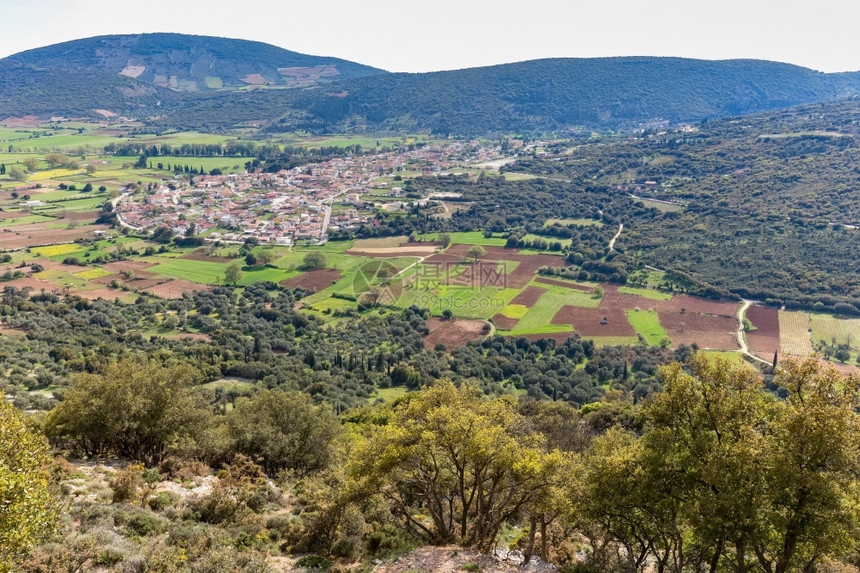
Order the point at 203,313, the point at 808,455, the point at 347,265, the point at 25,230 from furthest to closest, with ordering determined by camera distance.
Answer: the point at 25,230 → the point at 347,265 → the point at 203,313 → the point at 808,455

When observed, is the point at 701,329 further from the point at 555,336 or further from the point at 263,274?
the point at 263,274

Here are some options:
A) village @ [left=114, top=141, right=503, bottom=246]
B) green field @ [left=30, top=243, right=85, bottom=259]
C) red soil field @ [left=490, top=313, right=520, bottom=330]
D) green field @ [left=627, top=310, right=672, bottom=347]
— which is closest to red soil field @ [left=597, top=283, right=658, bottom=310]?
green field @ [left=627, top=310, right=672, bottom=347]

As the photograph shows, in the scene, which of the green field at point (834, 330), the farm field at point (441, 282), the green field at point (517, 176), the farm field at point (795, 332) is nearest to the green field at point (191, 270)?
the farm field at point (441, 282)

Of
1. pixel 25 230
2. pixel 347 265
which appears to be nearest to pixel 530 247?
pixel 347 265

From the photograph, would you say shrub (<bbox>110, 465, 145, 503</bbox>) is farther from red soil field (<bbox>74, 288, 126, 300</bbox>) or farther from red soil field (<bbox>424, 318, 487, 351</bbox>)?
red soil field (<bbox>74, 288, 126, 300</bbox>)

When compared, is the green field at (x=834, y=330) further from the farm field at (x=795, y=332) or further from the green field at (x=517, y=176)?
the green field at (x=517, y=176)

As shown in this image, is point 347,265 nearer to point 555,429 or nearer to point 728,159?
point 555,429

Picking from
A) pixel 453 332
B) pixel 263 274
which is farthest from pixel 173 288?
pixel 453 332
